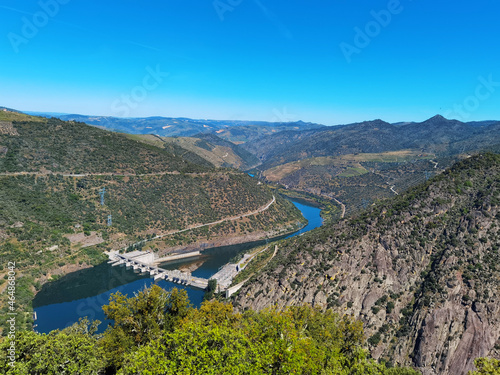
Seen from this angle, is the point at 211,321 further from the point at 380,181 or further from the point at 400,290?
the point at 380,181

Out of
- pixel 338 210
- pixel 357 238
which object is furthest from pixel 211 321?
pixel 338 210

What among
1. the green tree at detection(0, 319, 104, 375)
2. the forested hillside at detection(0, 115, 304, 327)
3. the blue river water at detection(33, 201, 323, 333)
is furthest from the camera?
the forested hillside at detection(0, 115, 304, 327)

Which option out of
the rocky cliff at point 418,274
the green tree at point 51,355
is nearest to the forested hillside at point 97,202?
the green tree at point 51,355

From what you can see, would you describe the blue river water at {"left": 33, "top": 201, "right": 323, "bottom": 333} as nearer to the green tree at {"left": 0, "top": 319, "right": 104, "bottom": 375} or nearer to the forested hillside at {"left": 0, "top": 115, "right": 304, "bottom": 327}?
the forested hillside at {"left": 0, "top": 115, "right": 304, "bottom": 327}

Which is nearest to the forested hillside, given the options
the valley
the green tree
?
the valley

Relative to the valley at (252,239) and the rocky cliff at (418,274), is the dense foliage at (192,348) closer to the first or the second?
the valley at (252,239)
